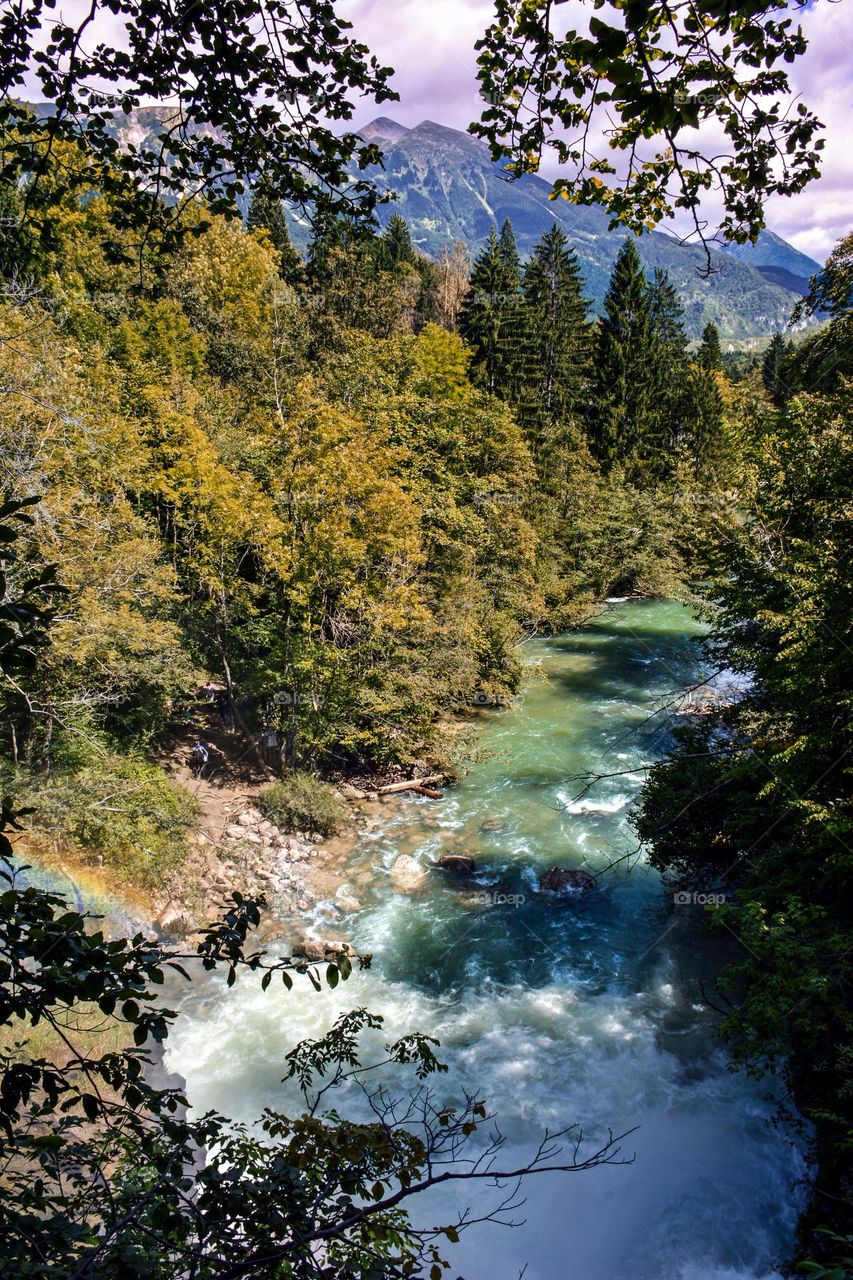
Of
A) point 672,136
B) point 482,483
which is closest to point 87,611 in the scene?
point 672,136

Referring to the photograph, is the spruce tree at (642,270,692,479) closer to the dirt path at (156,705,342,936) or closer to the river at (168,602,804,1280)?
the river at (168,602,804,1280)

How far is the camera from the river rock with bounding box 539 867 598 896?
12320 millimetres

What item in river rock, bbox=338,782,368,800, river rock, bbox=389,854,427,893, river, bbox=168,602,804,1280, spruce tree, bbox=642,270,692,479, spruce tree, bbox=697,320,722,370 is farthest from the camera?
spruce tree, bbox=697,320,722,370

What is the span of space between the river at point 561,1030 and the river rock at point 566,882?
23 cm

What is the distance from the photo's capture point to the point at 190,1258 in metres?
2.10

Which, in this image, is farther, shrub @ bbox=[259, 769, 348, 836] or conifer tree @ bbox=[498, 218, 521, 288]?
conifer tree @ bbox=[498, 218, 521, 288]

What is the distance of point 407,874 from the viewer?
12.9m

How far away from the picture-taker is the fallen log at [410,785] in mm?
16078

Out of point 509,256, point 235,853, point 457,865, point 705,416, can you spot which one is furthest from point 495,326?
point 235,853

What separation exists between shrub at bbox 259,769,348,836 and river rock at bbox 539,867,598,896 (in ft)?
14.6

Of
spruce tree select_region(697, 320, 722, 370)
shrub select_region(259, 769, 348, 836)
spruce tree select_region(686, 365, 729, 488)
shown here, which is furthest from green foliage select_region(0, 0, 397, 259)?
spruce tree select_region(697, 320, 722, 370)

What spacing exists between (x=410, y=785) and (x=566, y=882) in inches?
192

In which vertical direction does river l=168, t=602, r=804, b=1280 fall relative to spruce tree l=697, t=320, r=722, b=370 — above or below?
below

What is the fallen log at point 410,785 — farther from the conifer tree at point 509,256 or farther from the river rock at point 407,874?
the conifer tree at point 509,256
